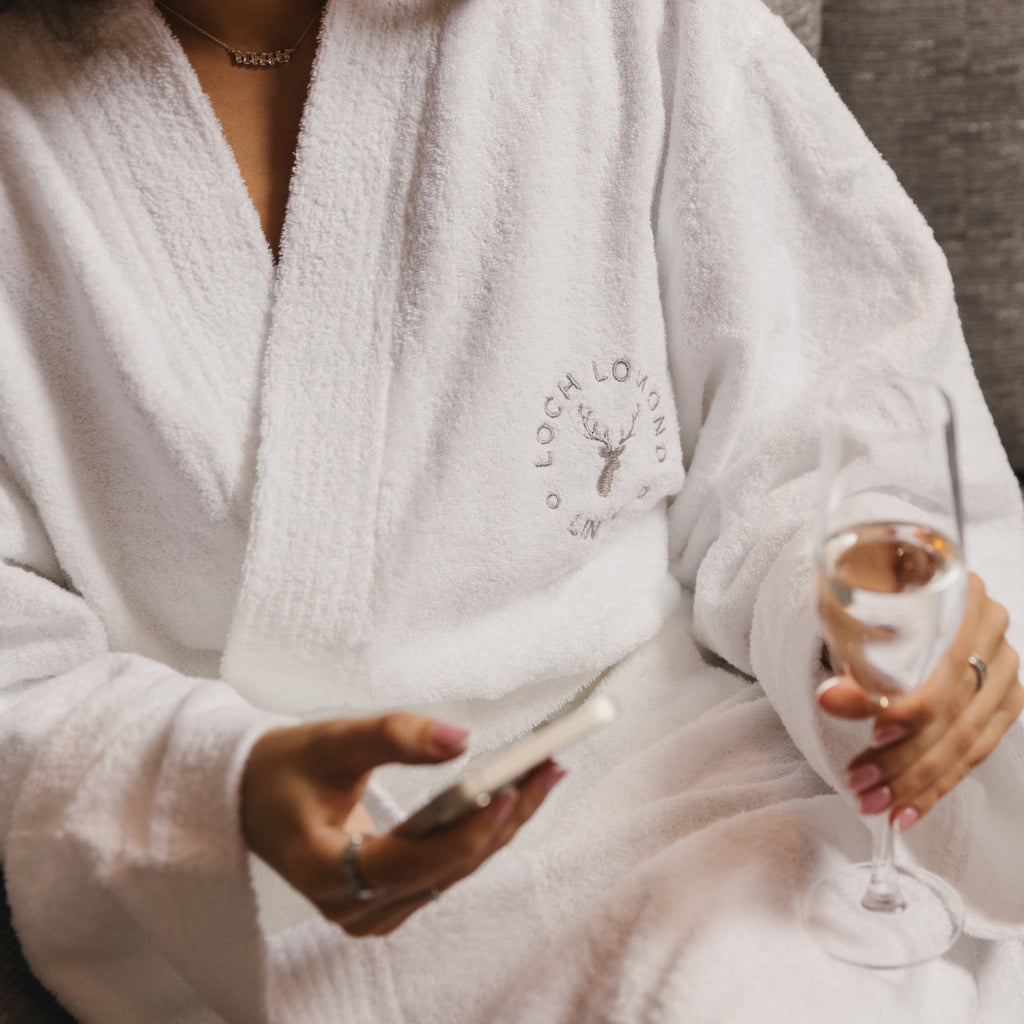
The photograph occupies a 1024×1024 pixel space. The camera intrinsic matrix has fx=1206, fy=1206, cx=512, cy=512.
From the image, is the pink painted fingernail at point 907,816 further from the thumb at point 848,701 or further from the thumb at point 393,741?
the thumb at point 393,741

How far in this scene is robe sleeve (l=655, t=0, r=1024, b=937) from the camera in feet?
2.78

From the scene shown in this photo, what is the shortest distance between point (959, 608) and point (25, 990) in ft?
1.89

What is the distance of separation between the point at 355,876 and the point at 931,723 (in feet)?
1.00

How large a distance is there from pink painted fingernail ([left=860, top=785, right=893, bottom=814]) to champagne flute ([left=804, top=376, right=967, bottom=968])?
2 centimetres

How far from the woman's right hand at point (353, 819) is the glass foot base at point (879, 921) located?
0.63ft

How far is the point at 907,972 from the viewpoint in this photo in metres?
0.63

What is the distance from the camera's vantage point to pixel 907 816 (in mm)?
642

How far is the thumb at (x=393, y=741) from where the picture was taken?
0.56m

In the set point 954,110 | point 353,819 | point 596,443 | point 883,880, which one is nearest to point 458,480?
point 596,443

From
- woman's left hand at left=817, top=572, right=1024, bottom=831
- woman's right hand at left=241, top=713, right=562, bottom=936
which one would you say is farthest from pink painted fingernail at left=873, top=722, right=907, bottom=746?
woman's right hand at left=241, top=713, right=562, bottom=936

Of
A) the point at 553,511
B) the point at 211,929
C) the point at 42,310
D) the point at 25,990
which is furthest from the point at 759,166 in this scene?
the point at 25,990

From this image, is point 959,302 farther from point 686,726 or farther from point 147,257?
point 147,257

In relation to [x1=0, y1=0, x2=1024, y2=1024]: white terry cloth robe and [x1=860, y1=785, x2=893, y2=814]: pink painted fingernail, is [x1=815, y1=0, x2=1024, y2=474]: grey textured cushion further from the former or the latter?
[x1=860, y1=785, x2=893, y2=814]: pink painted fingernail

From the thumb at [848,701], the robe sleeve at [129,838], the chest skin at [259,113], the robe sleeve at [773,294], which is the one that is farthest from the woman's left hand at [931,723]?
the chest skin at [259,113]
